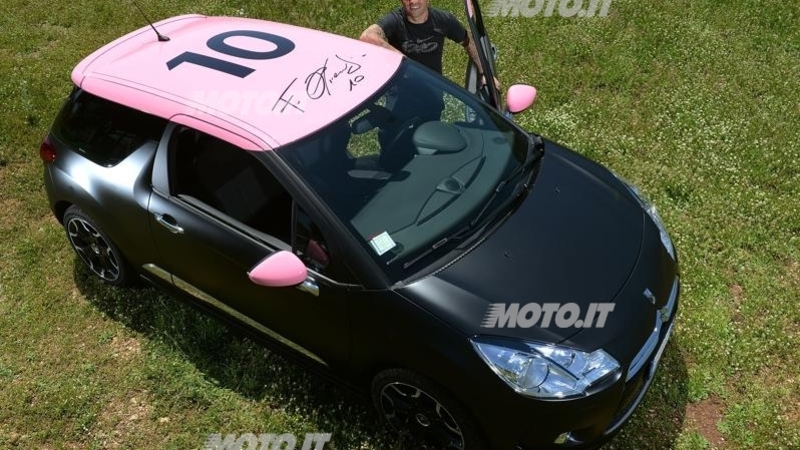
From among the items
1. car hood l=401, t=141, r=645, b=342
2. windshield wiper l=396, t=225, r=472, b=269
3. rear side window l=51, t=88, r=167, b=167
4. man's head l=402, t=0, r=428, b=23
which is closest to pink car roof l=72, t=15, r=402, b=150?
A: rear side window l=51, t=88, r=167, b=167

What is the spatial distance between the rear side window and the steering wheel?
1487mm

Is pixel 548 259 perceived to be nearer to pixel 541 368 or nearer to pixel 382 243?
pixel 541 368

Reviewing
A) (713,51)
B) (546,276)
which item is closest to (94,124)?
(546,276)

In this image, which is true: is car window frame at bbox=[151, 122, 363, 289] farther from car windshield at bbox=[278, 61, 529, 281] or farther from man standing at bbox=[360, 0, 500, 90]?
man standing at bbox=[360, 0, 500, 90]

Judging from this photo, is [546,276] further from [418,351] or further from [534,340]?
[418,351]

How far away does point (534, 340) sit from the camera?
3.47 metres

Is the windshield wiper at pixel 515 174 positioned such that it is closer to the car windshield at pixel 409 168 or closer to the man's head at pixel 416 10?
the car windshield at pixel 409 168

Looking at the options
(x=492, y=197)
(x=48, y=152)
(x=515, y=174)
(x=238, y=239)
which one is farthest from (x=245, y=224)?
(x=48, y=152)

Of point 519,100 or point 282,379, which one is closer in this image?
point 282,379

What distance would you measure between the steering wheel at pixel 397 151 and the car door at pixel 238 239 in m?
0.59

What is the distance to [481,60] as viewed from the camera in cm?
528

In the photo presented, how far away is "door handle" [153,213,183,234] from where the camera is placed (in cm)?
430

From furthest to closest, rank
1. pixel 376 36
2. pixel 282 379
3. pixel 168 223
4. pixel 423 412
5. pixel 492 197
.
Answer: pixel 376 36 < pixel 282 379 < pixel 168 223 < pixel 492 197 < pixel 423 412

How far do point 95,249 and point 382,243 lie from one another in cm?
274
